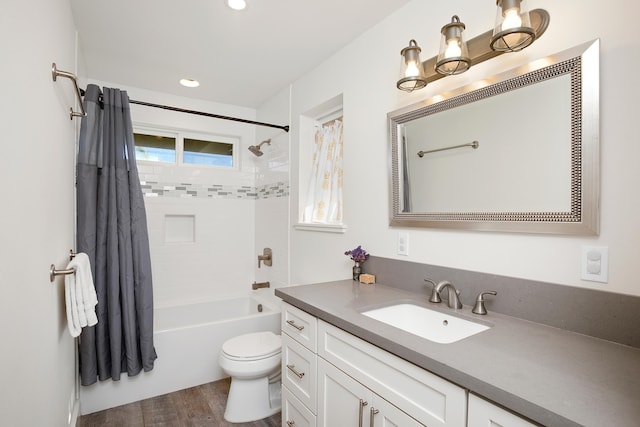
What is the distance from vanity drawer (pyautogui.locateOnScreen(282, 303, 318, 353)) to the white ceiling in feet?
5.36

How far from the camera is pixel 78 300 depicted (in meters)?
1.44

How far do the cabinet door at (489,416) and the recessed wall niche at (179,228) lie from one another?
9.62ft

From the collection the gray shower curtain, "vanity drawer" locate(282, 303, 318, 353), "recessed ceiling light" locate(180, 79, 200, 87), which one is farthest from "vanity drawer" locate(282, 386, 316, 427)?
"recessed ceiling light" locate(180, 79, 200, 87)

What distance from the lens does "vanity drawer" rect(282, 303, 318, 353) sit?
1432 millimetres

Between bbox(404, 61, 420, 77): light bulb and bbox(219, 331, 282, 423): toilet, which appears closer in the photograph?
bbox(404, 61, 420, 77): light bulb

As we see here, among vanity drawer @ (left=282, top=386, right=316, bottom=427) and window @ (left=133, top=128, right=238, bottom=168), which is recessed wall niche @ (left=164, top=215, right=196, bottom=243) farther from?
vanity drawer @ (left=282, top=386, right=316, bottom=427)

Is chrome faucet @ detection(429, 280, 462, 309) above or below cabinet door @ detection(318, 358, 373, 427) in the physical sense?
above

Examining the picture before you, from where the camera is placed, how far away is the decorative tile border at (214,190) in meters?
3.01

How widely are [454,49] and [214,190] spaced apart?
2.64m

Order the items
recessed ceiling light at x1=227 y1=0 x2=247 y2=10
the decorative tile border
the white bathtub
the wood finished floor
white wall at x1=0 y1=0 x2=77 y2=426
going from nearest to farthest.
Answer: white wall at x1=0 y1=0 x2=77 y2=426 → recessed ceiling light at x1=227 y1=0 x2=247 y2=10 → the wood finished floor → the white bathtub → the decorative tile border

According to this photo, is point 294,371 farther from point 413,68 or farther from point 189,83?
point 189,83

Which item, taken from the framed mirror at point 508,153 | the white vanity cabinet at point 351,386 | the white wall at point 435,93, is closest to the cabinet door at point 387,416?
the white vanity cabinet at point 351,386

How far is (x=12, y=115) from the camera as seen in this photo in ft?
2.79

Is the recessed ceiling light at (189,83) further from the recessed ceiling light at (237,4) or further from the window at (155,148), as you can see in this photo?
the recessed ceiling light at (237,4)
